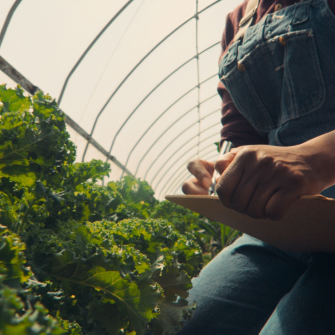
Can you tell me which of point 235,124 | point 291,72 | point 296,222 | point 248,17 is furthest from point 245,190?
point 248,17

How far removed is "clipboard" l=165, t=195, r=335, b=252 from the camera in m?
0.77

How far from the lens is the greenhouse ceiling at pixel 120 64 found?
4.84 metres

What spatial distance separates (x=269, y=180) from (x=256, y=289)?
2.40 ft

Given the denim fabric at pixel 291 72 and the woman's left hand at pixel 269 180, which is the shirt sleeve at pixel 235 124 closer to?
the denim fabric at pixel 291 72

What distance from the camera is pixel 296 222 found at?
904 mm

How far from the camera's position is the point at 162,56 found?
292 inches

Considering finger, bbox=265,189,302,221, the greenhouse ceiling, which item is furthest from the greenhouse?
the greenhouse ceiling

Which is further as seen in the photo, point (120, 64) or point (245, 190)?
point (120, 64)

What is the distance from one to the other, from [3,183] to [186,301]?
3.44ft

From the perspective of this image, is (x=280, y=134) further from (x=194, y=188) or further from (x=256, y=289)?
(x=256, y=289)

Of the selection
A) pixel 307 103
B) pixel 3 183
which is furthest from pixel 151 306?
pixel 307 103

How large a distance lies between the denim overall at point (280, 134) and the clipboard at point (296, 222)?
0.55 ft

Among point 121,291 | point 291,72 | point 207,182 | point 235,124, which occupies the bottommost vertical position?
point 121,291

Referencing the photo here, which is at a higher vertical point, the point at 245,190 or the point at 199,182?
the point at 245,190
